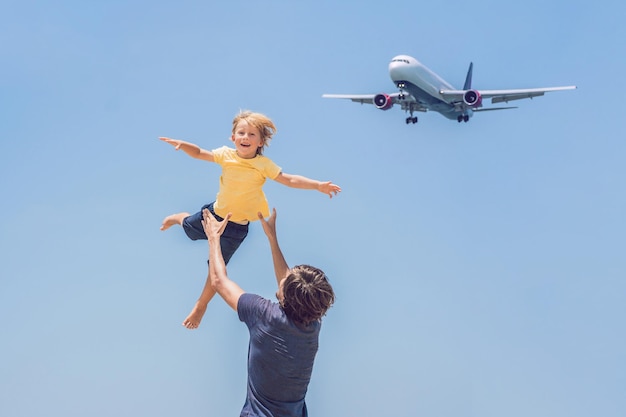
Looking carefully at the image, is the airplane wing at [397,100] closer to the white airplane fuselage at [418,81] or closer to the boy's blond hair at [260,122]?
the white airplane fuselage at [418,81]

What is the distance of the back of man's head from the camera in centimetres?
600

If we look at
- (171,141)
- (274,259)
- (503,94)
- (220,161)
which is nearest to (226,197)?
(220,161)

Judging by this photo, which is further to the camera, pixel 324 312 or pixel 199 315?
pixel 199 315

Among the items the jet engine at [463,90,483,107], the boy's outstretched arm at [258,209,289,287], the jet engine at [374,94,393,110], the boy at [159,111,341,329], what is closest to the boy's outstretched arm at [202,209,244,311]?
the boy's outstretched arm at [258,209,289,287]

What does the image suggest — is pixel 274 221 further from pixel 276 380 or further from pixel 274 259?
pixel 276 380

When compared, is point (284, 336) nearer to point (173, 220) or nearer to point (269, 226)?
point (269, 226)

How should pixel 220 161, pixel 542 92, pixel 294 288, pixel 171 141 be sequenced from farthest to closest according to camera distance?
1. pixel 542 92
2. pixel 220 161
3. pixel 171 141
4. pixel 294 288

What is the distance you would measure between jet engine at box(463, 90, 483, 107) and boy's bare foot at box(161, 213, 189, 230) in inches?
2620

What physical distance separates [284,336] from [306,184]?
8.39 ft

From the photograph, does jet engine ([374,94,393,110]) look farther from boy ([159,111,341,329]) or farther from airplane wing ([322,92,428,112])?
boy ([159,111,341,329])

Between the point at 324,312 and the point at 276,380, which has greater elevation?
the point at 324,312

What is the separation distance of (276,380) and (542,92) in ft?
238

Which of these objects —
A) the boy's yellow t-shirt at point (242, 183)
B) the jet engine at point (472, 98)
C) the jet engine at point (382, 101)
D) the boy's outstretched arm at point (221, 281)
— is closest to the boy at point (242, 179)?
the boy's yellow t-shirt at point (242, 183)

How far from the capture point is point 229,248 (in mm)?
9086
